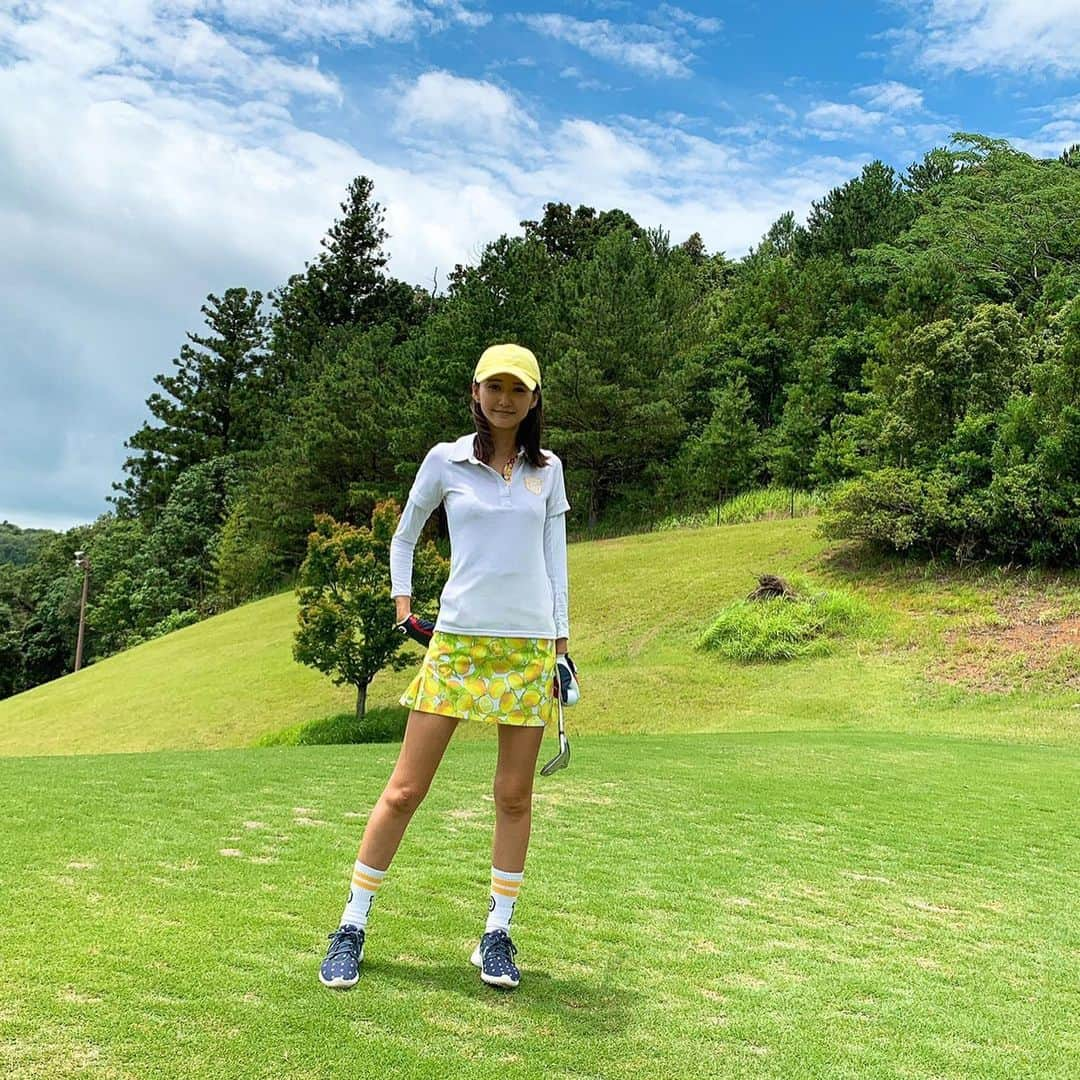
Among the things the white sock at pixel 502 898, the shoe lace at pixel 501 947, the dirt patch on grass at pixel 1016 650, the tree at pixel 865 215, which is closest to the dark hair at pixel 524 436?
the white sock at pixel 502 898

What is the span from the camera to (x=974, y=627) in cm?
1775

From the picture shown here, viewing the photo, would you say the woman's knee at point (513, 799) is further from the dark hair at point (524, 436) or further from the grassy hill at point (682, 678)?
the grassy hill at point (682, 678)

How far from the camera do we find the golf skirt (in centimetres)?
284

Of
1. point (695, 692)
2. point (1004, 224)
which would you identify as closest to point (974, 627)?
point (695, 692)

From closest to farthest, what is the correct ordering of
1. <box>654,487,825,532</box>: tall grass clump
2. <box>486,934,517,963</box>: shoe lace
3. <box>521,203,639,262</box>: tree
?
<box>486,934,517,963</box>: shoe lace
<box>654,487,825,532</box>: tall grass clump
<box>521,203,639,262</box>: tree

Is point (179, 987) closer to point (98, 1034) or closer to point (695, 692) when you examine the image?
point (98, 1034)

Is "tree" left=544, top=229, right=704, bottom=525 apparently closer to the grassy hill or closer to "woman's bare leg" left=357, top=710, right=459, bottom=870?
the grassy hill

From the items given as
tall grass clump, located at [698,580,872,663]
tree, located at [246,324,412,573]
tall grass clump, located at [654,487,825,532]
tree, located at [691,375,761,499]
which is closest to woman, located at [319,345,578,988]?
→ tall grass clump, located at [698,580,872,663]

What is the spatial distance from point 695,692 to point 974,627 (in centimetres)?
561

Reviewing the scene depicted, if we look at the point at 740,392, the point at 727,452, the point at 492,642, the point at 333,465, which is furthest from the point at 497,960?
the point at 333,465

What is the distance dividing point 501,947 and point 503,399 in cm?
176

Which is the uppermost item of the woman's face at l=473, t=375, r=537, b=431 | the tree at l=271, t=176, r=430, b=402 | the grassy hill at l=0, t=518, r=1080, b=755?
the tree at l=271, t=176, r=430, b=402

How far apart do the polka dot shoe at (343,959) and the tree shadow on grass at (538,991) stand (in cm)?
5

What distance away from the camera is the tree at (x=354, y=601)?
51.7 ft
